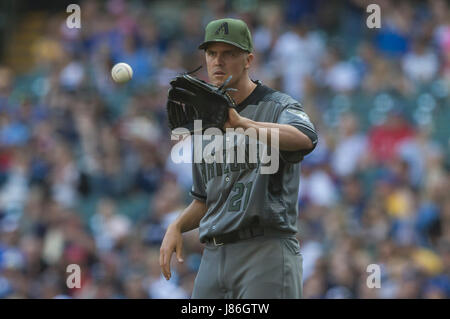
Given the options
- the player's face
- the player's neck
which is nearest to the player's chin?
the player's face

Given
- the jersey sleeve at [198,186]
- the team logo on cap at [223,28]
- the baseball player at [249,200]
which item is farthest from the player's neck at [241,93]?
the jersey sleeve at [198,186]

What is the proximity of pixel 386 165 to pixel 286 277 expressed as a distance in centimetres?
573

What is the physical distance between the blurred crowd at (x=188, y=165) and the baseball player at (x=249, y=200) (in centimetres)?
372

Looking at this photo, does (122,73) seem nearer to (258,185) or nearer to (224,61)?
(224,61)

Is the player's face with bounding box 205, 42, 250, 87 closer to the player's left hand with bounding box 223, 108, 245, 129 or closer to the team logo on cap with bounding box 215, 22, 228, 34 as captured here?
the team logo on cap with bounding box 215, 22, 228, 34

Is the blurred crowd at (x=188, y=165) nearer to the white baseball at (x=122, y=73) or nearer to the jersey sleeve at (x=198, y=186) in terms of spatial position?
the jersey sleeve at (x=198, y=186)

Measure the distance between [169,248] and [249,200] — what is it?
2.35 feet

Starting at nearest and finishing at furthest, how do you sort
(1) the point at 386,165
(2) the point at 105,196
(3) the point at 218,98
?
1. (3) the point at 218,98
2. (1) the point at 386,165
3. (2) the point at 105,196

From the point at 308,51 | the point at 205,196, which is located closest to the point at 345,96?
the point at 308,51

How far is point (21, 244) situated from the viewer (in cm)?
1011

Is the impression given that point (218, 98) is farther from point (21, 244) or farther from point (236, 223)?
point (21, 244)

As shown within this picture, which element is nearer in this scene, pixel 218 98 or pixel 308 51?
pixel 218 98

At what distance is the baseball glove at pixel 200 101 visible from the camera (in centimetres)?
418

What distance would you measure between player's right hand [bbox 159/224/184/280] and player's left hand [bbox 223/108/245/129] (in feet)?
3.24
